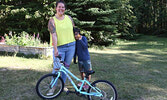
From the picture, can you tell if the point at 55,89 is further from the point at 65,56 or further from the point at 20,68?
the point at 20,68

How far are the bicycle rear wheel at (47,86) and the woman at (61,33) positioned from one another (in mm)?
458

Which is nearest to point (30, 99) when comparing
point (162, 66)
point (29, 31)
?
point (162, 66)

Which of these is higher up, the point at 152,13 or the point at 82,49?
the point at 152,13

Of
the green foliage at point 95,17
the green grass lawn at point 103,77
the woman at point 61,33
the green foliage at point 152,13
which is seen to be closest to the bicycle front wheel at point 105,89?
the green grass lawn at point 103,77

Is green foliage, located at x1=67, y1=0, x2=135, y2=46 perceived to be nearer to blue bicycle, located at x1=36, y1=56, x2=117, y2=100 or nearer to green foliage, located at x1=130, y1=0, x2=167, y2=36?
blue bicycle, located at x1=36, y1=56, x2=117, y2=100

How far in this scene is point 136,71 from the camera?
584cm

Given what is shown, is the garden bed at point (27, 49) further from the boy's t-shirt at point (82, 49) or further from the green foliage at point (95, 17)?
the green foliage at point (95, 17)

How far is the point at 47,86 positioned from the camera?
3510mm

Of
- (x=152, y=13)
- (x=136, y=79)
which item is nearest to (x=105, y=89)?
(x=136, y=79)

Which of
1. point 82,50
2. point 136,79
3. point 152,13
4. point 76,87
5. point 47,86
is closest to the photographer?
point 76,87

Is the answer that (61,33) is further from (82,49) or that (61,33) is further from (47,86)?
→ (47,86)

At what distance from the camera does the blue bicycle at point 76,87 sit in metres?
3.16

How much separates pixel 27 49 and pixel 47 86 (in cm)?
451

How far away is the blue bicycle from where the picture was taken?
3156 mm
